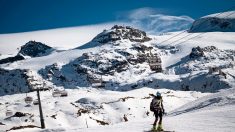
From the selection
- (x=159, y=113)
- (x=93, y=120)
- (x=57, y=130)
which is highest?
(x=159, y=113)

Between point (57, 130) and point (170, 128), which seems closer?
point (170, 128)

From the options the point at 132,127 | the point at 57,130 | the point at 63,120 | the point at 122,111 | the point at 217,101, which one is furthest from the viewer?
the point at 122,111

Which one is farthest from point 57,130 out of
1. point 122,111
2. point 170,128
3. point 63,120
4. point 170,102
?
point 170,102

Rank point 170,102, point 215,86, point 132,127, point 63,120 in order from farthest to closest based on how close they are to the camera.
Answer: point 215,86
point 170,102
point 63,120
point 132,127

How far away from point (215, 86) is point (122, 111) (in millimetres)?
85830

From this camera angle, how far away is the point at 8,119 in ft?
312

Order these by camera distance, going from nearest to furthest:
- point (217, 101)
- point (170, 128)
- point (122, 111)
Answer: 1. point (170, 128)
2. point (217, 101)
3. point (122, 111)

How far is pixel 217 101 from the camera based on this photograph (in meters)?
37.7

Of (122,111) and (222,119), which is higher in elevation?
(222,119)

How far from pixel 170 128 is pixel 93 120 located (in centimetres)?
7400

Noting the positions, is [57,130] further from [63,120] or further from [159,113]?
[63,120]

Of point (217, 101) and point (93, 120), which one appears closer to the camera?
point (217, 101)

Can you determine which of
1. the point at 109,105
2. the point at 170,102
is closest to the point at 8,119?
the point at 109,105

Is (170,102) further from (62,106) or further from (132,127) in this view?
(132,127)
